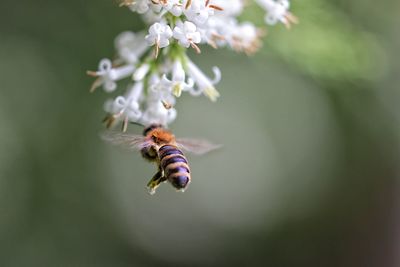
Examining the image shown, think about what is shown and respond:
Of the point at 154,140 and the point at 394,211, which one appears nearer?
the point at 154,140

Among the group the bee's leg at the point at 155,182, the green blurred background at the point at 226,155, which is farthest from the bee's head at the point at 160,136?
the green blurred background at the point at 226,155

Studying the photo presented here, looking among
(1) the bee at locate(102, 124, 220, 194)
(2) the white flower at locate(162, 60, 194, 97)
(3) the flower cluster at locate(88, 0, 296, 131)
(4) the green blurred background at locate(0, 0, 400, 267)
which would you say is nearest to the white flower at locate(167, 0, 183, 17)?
(3) the flower cluster at locate(88, 0, 296, 131)

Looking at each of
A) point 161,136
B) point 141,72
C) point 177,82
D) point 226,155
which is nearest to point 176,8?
point 177,82

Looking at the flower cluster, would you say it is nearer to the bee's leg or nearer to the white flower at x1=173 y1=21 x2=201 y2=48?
the white flower at x1=173 y1=21 x2=201 y2=48

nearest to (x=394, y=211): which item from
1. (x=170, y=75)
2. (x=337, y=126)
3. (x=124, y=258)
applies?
(x=337, y=126)

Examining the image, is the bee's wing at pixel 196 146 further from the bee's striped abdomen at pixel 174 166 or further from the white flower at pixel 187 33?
the white flower at pixel 187 33

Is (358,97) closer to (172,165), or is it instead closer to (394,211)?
(394,211)
